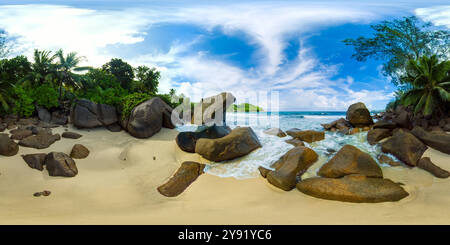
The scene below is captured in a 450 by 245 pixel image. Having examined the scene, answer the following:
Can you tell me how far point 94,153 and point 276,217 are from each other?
284 inches

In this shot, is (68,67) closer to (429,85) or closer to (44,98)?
(44,98)

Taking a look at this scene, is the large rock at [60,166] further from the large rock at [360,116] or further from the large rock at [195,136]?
the large rock at [360,116]

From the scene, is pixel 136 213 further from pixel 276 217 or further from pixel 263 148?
pixel 263 148

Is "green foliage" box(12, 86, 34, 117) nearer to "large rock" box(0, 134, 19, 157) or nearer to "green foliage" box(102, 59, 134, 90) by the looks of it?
"large rock" box(0, 134, 19, 157)

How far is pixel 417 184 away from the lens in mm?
5547

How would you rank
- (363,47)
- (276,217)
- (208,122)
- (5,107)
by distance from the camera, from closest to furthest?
(276,217) < (208,122) < (5,107) < (363,47)

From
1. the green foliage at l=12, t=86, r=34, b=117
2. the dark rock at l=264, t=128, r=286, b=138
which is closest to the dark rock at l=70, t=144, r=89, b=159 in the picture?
the green foliage at l=12, t=86, r=34, b=117

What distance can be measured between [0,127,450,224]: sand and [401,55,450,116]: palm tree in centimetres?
430

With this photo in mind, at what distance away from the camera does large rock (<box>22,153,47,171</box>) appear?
6.37 meters

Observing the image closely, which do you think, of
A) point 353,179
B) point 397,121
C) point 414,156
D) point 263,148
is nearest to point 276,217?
point 353,179

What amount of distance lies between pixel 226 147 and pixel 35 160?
6.14m

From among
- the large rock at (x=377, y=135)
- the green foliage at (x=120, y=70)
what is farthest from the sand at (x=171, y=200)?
the green foliage at (x=120, y=70)

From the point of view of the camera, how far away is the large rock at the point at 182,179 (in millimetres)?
5852

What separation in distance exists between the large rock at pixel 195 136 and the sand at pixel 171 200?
94cm
